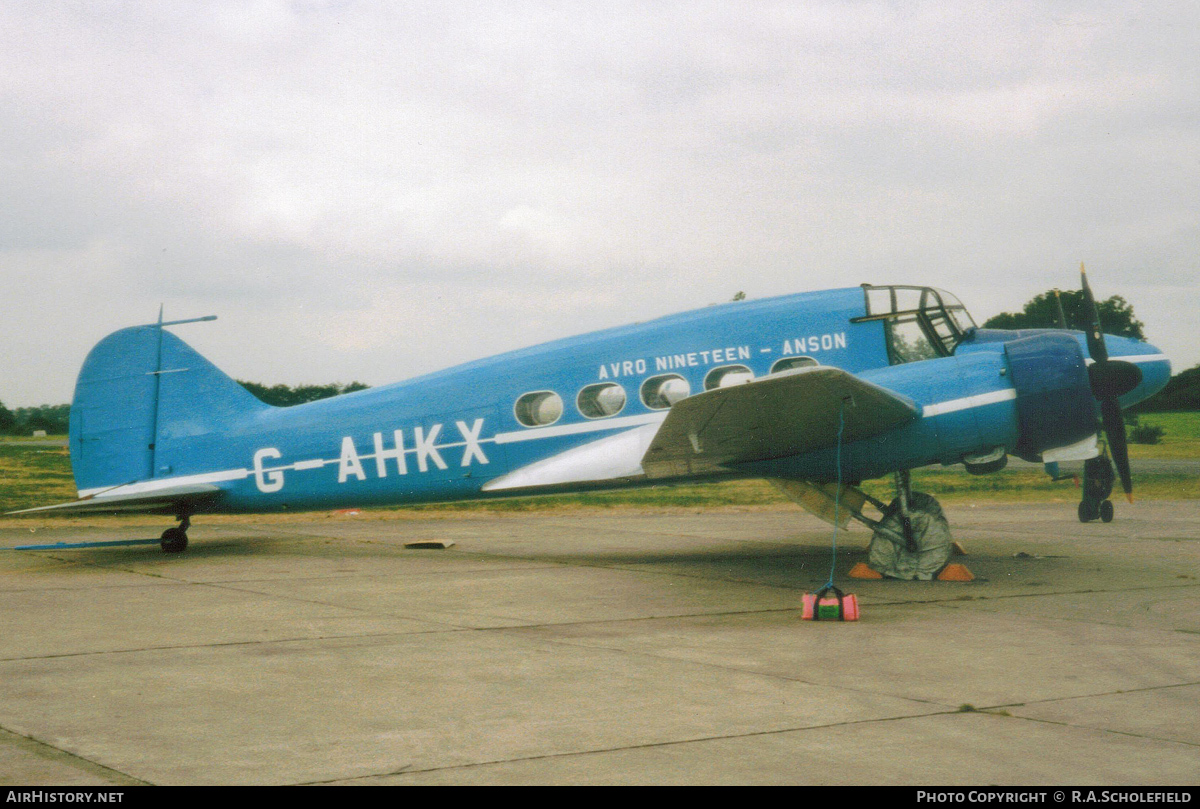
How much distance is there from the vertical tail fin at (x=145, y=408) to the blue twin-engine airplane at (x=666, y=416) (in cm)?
3

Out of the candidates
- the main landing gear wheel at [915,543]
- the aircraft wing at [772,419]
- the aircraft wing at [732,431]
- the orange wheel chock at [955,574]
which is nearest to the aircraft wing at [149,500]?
the aircraft wing at [732,431]

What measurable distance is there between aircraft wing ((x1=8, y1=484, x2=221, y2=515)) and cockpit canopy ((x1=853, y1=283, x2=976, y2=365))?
8632 mm

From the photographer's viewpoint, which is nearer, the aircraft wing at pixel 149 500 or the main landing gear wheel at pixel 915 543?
the main landing gear wheel at pixel 915 543

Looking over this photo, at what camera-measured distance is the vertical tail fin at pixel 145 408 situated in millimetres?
13391

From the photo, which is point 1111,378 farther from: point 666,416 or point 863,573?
point 666,416

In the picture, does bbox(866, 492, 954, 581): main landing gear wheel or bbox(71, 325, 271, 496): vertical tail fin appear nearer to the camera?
bbox(866, 492, 954, 581): main landing gear wheel

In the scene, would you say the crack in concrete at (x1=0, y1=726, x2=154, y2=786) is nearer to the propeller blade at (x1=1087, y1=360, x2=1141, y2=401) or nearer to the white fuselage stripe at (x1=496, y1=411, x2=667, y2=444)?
the white fuselage stripe at (x1=496, y1=411, x2=667, y2=444)

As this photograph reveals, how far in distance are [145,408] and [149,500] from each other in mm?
1353

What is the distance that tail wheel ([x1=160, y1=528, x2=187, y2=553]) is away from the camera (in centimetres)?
1371

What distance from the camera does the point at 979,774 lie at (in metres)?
4.32

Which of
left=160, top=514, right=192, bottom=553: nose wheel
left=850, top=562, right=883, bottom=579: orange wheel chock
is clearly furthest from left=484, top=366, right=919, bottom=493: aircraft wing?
left=160, top=514, right=192, bottom=553: nose wheel

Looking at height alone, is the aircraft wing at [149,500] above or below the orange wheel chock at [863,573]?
above

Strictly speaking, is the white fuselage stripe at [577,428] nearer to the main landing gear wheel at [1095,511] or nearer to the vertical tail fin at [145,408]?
the vertical tail fin at [145,408]

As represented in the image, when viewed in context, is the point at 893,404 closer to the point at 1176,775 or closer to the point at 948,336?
the point at 948,336
